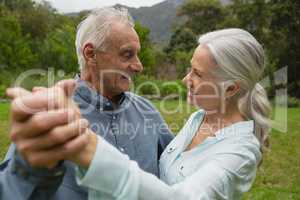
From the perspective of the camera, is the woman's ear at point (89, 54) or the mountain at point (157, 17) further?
the mountain at point (157, 17)

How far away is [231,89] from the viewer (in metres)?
1.96

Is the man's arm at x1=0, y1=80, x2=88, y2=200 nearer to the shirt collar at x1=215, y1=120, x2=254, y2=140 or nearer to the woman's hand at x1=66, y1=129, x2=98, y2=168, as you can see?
the woman's hand at x1=66, y1=129, x2=98, y2=168

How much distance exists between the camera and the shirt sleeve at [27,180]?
0.99 metres

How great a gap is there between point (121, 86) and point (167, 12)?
175 meters

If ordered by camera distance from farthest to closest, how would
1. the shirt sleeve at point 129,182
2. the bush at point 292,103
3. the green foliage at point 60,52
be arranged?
the green foliage at point 60,52, the bush at point 292,103, the shirt sleeve at point 129,182

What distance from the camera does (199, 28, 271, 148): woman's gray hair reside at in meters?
1.84

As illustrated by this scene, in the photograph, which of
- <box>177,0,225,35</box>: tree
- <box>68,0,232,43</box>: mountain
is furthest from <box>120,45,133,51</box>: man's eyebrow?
<box>68,0,232,43</box>: mountain

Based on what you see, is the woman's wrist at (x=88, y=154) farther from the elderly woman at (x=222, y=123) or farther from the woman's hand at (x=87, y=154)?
the elderly woman at (x=222, y=123)

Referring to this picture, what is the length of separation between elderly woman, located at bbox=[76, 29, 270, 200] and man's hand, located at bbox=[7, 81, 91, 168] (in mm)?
534

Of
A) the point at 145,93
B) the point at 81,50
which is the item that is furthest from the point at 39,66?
the point at 81,50

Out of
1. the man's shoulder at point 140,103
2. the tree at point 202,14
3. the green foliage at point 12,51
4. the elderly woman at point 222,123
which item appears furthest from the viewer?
the tree at point 202,14

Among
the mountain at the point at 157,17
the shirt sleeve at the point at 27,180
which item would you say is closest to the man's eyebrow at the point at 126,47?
the shirt sleeve at the point at 27,180

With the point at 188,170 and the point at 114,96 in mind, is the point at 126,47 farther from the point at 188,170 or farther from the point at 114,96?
the point at 188,170

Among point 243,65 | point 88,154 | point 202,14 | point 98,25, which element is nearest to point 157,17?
point 202,14
